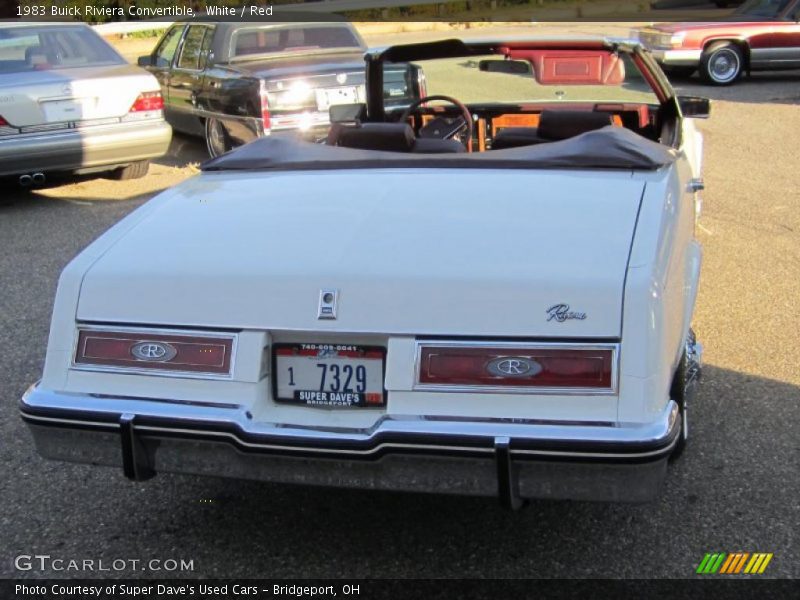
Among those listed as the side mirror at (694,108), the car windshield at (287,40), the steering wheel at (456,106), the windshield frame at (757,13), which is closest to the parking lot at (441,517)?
the side mirror at (694,108)

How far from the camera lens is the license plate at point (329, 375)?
2.92 meters

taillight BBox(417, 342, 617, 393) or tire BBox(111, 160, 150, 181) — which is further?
tire BBox(111, 160, 150, 181)

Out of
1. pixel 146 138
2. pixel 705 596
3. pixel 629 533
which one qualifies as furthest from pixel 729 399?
pixel 146 138

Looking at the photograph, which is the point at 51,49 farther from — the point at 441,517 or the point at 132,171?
the point at 441,517

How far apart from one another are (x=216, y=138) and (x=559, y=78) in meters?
5.63

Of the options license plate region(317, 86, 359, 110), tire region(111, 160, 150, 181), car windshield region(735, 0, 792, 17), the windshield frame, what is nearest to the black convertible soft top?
license plate region(317, 86, 359, 110)

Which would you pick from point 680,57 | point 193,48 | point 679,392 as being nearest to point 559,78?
point 679,392

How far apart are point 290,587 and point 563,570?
2.78 ft

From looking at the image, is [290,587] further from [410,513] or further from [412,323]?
[412,323]

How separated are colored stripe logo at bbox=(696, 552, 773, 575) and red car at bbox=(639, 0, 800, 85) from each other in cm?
1317

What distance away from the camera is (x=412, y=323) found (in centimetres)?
286

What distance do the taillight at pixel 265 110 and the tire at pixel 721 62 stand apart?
28.5 feet

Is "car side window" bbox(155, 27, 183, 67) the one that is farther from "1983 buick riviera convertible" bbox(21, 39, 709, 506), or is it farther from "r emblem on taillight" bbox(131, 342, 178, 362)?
"r emblem on taillight" bbox(131, 342, 178, 362)

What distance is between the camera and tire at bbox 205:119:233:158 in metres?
9.87
